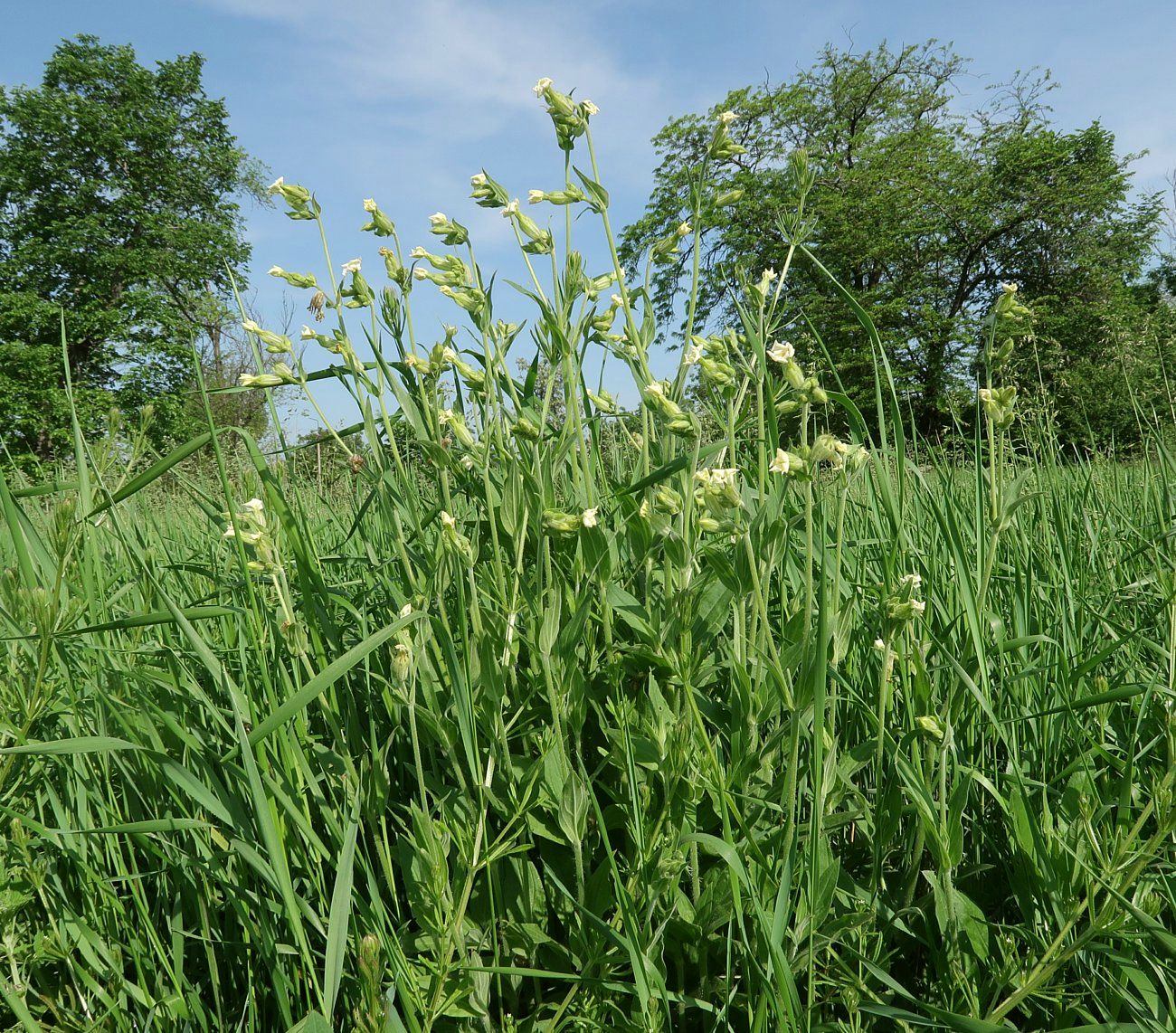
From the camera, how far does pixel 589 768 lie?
118 cm

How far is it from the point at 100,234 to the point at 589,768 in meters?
29.5

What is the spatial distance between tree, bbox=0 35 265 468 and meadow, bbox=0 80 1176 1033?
24.6 m

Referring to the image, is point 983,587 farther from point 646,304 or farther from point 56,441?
point 56,441

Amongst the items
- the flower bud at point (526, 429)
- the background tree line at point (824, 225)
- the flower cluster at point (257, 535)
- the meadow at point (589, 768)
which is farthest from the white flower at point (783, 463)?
the background tree line at point (824, 225)

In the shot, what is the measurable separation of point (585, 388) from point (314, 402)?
1.62ft

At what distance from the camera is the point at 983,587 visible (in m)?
0.97

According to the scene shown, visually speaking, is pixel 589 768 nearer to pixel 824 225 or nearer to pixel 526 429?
pixel 526 429

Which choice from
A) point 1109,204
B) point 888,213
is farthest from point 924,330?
point 1109,204

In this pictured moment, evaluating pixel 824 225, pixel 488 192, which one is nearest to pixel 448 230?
pixel 488 192

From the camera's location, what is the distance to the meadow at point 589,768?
2.78 feet

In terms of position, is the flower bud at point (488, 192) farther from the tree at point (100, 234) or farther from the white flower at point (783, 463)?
the tree at point (100, 234)

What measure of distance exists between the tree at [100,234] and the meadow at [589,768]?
2465 centimetres

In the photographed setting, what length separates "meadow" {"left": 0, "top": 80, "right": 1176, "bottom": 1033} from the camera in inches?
33.4

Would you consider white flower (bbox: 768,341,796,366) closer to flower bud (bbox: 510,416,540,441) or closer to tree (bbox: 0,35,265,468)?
flower bud (bbox: 510,416,540,441)
